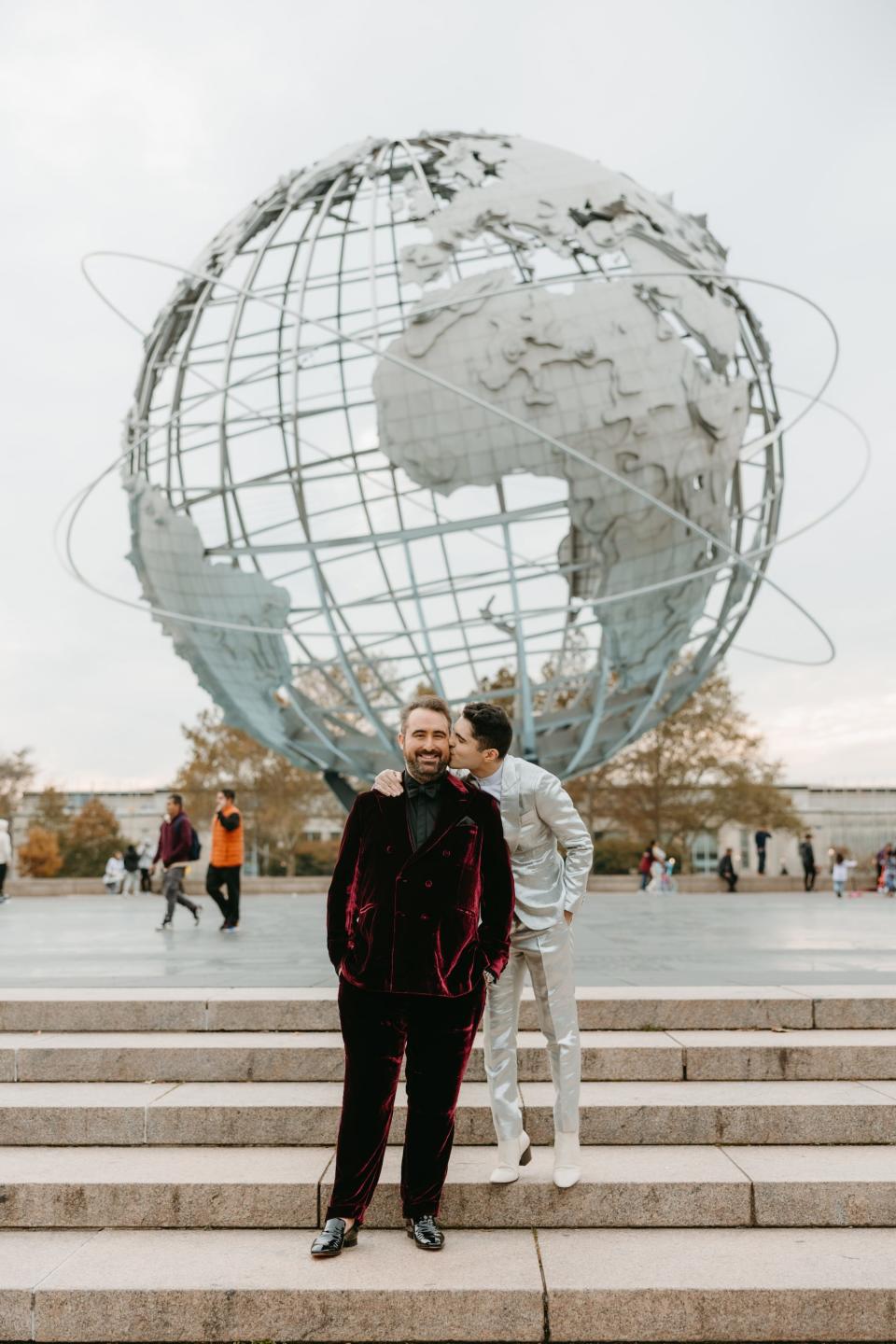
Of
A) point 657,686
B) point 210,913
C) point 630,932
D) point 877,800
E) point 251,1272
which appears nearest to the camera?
point 251,1272

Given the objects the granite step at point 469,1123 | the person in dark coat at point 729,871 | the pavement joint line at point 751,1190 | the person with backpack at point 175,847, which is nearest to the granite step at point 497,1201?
the pavement joint line at point 751,1190

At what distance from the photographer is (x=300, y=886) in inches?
886

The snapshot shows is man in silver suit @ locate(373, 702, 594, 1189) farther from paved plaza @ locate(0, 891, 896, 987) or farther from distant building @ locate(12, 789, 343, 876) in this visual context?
distant building @ locate(12, 789, 343, 876)

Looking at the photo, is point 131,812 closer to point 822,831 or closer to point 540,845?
point 822,831

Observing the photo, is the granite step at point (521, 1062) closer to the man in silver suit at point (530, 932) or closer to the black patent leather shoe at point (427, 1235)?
the man in silver suit at point (530, 932)

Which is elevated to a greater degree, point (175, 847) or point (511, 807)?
point (511, 807)

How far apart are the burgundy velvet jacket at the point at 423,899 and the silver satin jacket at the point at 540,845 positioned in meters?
0.21

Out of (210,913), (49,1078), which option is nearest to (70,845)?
(210,913)

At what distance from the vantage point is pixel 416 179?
10719 millimetres

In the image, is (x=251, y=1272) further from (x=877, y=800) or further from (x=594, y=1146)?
(x=877, y=800)

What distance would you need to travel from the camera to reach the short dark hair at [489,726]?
359 centimetres

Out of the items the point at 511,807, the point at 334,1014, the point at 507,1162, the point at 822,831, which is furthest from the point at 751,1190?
the point at 822,831

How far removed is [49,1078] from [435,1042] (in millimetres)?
2217

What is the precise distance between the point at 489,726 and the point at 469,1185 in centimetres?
153
